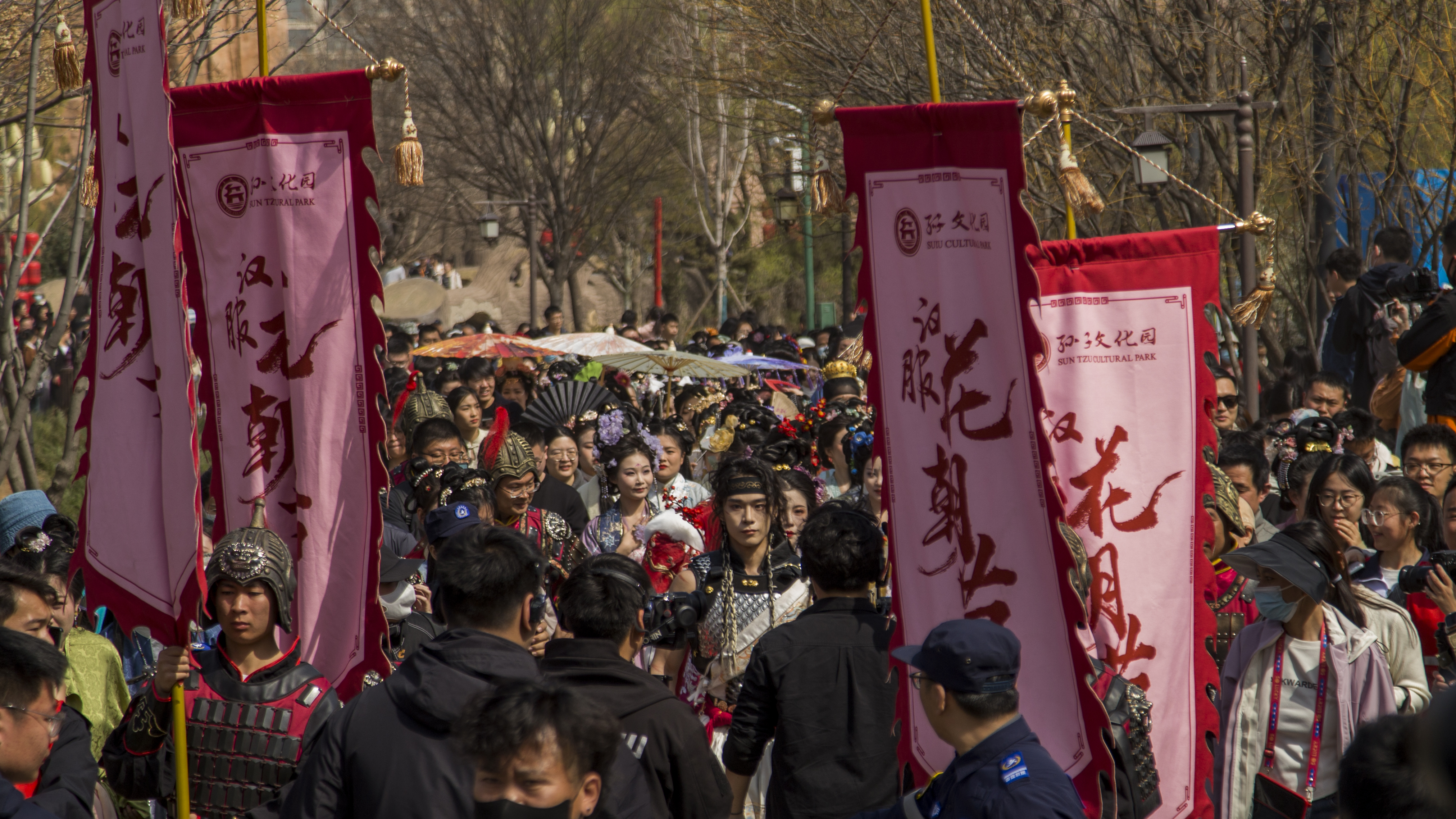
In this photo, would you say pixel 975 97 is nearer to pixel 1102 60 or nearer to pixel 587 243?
pixel 1102 60

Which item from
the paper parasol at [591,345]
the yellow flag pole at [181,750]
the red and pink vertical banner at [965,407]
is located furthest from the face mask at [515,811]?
the paper parasol at [591,345]

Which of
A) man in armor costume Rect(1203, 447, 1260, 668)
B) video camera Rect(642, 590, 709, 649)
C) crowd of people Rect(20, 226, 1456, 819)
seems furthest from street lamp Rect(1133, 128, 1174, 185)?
video camera Rect(642, 590, 709, 649)

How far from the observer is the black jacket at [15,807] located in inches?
117

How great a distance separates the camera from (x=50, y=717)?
3.50 m

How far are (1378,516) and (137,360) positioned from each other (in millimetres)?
4588

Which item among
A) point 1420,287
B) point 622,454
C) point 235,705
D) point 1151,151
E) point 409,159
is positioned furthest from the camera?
point 1151,151

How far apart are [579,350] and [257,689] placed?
1168 cm

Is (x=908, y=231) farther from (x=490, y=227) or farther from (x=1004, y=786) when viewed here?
(x=490, y=227)

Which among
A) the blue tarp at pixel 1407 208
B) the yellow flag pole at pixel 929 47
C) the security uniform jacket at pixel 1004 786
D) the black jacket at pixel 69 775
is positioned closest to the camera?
the security uniform jacket at pixel 1004 786

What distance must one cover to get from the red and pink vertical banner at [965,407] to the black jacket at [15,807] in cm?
224

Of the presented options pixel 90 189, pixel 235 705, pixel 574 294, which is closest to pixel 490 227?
pixel 574 294

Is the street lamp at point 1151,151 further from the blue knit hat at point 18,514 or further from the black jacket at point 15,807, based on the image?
the black jacket at point 15,807

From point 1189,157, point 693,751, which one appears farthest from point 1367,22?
point 693,751

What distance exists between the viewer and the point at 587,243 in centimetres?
3091
